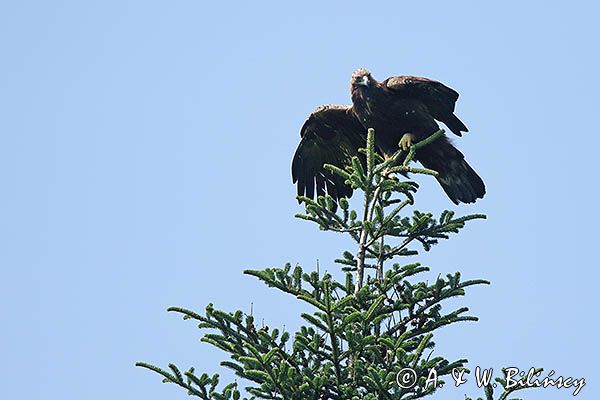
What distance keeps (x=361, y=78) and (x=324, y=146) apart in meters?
1.07

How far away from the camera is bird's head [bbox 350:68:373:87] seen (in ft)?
33.2

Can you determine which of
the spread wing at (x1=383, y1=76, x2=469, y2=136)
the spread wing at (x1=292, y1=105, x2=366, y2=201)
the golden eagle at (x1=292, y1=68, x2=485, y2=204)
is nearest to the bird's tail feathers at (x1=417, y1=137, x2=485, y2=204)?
the golden eagle at (x1=292, y1=68, x2=485, y2=204)

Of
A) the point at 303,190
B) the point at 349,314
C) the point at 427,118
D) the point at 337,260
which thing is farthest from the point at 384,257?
the point at 303,190

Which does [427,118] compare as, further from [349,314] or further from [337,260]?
[349,314]

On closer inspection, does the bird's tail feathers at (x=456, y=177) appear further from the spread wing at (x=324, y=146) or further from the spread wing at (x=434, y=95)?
the spread wing at (x=324, y=146)

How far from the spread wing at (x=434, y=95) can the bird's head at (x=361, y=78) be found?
0.27 m

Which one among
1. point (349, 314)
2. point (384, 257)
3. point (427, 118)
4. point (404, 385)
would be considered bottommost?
point (404, 385)

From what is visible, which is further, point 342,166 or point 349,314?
point 342,166

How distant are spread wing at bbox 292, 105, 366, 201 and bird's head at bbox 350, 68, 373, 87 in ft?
1.53

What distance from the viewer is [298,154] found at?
10930mm

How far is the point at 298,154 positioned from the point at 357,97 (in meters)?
1.11

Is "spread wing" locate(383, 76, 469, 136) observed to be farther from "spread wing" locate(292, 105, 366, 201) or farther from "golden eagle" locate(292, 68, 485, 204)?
"spread wing" locate(292, 105, 366, 201)

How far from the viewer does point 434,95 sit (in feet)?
32.0

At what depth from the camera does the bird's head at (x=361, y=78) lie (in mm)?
10125
